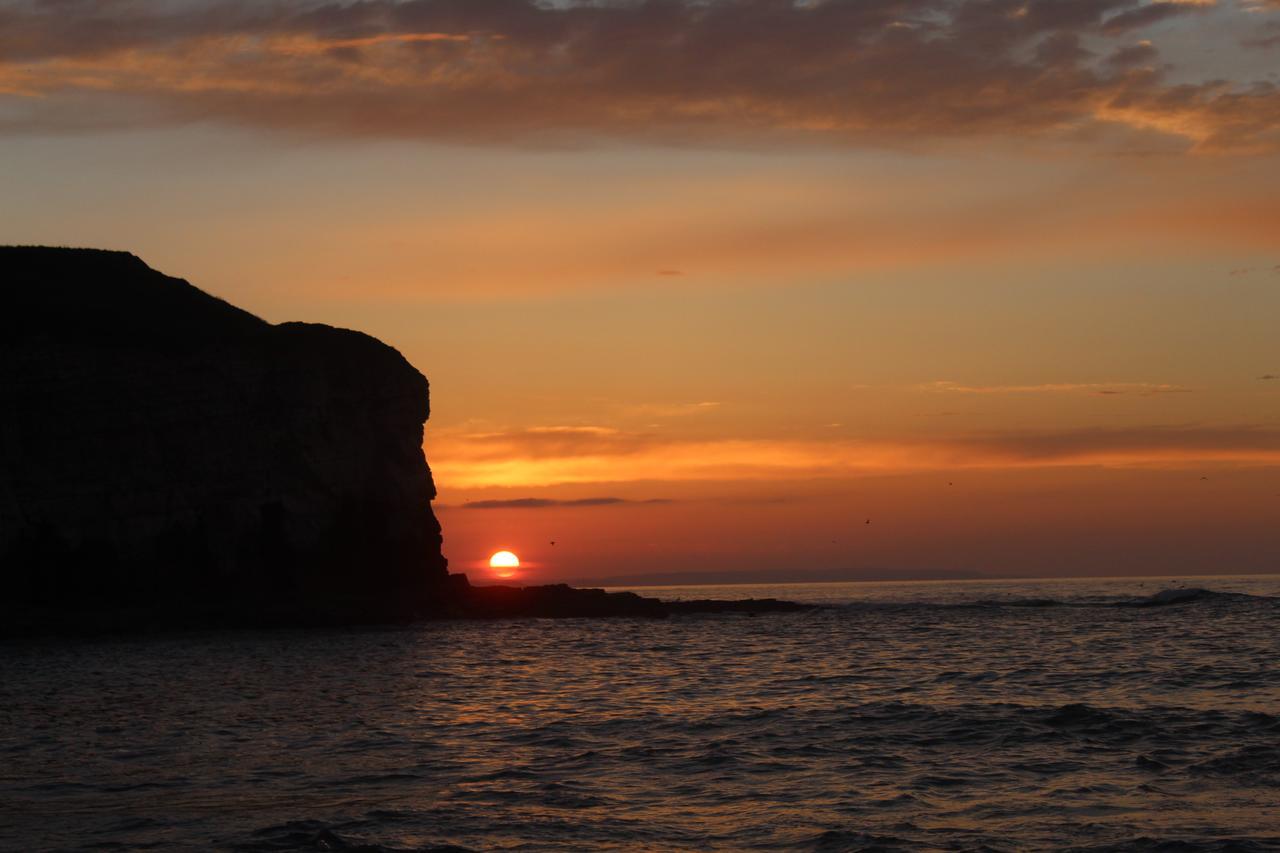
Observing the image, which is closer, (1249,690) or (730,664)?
(1249,690)

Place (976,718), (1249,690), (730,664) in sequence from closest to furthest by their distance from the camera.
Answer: (976,718), (1249,690), (730,664)

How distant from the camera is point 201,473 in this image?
71938 mm

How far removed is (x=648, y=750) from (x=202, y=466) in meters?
52.6

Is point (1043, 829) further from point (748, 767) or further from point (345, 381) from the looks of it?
point (345, 381)

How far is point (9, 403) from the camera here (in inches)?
2712

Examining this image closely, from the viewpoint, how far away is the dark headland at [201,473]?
67.8m

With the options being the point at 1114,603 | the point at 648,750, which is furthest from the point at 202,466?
the point at 1114,603

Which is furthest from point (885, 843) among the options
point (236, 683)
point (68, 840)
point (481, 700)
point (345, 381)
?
point (345, 381)

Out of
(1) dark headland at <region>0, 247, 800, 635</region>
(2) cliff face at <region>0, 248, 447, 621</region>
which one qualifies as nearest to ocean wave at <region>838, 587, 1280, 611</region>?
(1) dark headland at <region>0, 247, 800, 635</region>

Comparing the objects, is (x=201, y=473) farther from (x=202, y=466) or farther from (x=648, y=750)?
(x=648, y=750)

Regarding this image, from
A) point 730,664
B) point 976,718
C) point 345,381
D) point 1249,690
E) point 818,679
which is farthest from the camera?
point 345,381

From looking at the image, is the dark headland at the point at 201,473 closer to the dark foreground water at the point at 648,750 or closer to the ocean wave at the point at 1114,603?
the dark foreground water at the point at 648,750

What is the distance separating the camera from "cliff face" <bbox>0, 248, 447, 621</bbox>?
6825 cm

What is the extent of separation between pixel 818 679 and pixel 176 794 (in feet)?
73.4
